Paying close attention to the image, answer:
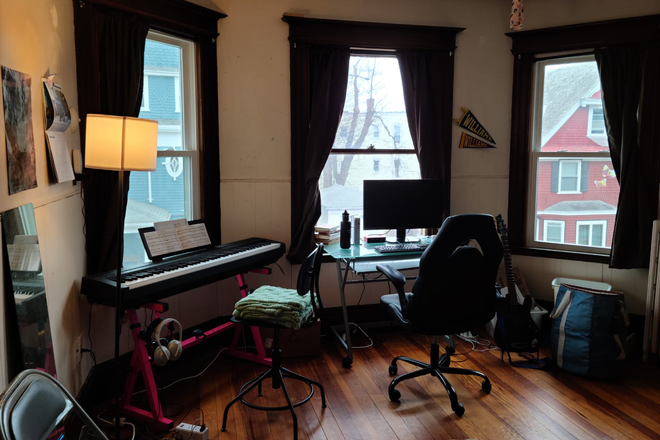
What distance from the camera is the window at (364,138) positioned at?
150 inches

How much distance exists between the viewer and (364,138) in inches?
152

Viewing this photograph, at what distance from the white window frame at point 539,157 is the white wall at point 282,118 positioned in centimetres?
14

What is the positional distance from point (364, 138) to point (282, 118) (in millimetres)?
667

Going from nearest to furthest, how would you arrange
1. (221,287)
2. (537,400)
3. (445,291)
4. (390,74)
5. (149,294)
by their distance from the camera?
(149,294), (445,291), (537,400), (221,287), (390,74)

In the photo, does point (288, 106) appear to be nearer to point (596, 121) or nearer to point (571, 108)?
point (571, 108)

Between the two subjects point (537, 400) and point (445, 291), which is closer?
point (445, 291)

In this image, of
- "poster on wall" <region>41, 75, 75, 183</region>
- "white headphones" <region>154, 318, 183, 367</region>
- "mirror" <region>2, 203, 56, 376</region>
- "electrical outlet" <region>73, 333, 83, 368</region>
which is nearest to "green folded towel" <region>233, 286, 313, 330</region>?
"white headphones" <region>154, 318, 183, 367</region>

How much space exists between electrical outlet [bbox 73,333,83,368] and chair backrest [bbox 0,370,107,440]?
1.15m

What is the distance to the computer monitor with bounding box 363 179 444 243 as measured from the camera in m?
3.63

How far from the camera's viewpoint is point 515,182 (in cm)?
401

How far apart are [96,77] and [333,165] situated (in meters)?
1.75

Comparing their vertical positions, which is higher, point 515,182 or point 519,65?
point 519,65

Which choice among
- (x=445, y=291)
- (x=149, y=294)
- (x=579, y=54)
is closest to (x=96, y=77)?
(x=149, y=294)

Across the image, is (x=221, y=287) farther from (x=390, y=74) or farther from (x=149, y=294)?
(x=390, y=74)
